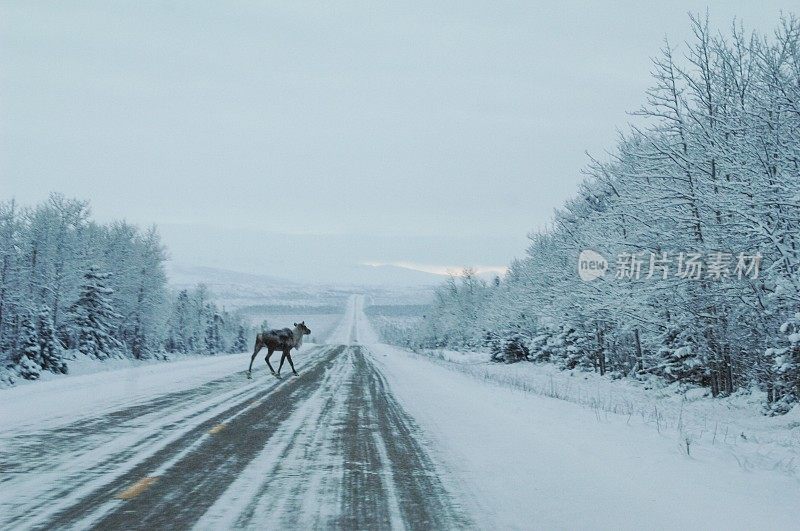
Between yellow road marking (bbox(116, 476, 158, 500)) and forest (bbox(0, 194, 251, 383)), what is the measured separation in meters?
22.8

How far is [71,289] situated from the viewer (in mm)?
42781

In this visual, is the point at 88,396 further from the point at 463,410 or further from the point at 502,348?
the point at 502,348

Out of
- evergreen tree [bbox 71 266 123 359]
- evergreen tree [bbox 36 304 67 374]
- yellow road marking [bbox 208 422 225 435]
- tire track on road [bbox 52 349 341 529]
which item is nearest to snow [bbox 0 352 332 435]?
yellow road marking [bbox 208 422 225 435]

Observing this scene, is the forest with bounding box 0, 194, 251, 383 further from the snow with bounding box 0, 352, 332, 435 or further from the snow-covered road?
the snow-covered road

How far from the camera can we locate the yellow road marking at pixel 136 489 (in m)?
5.02

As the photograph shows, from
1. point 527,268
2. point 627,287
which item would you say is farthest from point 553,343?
point 627,287

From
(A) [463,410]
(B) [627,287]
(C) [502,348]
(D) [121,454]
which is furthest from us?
(C) [502,348]

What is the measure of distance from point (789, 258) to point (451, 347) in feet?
260

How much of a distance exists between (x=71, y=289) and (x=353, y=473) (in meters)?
43.8

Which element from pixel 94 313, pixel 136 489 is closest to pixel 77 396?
pixel 136 489

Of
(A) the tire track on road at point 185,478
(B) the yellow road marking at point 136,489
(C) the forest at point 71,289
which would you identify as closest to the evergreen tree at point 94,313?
(C) the forest at point 71,289

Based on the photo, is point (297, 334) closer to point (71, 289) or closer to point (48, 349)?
point (48, 349)

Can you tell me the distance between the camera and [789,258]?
1262cm

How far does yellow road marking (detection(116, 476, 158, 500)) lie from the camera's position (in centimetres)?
502
